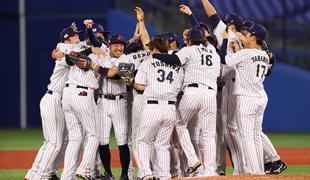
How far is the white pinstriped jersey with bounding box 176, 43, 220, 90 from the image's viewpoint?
353 inches

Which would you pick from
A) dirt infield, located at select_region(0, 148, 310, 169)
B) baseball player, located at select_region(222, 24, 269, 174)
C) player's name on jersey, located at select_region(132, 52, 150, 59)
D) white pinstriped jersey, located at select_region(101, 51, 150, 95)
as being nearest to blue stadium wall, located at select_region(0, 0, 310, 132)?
dirt infield, located at select_region(0, 148, 310, 169)

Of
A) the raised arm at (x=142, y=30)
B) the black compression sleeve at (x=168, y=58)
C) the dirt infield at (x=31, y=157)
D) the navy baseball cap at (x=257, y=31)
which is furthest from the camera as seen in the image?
the dirt infield at (x=31, y=157)

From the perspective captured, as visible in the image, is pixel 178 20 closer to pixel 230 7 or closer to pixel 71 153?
pixel 230 7

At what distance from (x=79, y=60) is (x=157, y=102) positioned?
103cm

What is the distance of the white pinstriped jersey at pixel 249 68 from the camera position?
909 centimetres

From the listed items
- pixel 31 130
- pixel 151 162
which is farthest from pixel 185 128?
pixel 31 130

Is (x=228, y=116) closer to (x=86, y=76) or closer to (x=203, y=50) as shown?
(x=203, y=50)

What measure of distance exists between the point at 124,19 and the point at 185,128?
10.6m

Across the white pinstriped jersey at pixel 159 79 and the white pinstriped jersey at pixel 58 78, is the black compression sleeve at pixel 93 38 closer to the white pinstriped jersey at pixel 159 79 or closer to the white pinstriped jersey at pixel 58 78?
the white pinstriped jersey at pixel 58 78

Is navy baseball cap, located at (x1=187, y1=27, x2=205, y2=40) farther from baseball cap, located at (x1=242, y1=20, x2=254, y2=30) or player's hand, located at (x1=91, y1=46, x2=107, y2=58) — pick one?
player's hand, located at (x1=91, y1=46, x2=107, y2=58)

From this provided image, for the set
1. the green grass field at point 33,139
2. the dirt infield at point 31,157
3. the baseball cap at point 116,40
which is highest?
the baseball cap at point 116,40

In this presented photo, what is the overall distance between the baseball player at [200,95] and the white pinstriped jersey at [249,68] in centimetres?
26

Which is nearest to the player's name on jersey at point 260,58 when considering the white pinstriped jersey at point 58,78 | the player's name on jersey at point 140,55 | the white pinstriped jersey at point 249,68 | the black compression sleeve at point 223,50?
the white pinstriped jersey at point 249,68

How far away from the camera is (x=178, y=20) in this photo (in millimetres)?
18703
